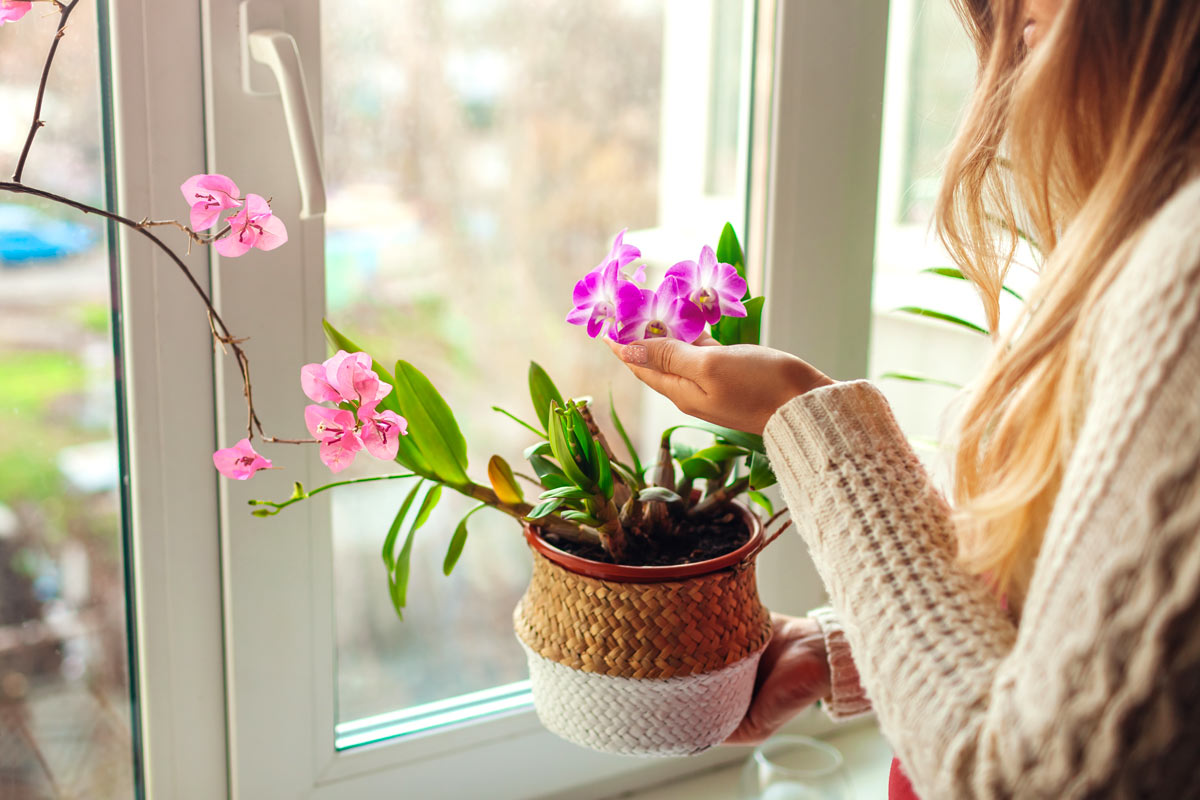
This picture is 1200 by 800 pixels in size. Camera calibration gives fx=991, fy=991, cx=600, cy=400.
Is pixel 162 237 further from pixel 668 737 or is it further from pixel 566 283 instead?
pixel 668 737

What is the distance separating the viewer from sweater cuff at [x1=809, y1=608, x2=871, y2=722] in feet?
2.91

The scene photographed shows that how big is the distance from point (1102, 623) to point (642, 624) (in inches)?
13.1

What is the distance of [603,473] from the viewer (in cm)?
74

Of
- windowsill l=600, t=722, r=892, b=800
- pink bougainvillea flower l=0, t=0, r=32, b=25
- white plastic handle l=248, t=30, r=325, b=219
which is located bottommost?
windowsill l=600, t=722, r=892, b=800

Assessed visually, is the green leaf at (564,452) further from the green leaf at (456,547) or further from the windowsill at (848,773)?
the windowsill at (848,773)

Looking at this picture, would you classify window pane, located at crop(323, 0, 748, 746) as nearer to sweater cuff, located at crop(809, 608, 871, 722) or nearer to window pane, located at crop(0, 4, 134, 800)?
window pane, located at crop(0, 4, 134, 800)

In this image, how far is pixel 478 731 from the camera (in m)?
1.05

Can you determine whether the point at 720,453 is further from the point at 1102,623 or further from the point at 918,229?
the point at 918,229

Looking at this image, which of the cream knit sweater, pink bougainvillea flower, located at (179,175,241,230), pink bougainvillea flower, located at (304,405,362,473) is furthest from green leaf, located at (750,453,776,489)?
pink bougainvillea flower, located at (179,175,241,230)

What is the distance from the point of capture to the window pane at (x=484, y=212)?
931mm

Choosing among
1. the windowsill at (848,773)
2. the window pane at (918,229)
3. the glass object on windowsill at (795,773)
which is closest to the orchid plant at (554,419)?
the glass object on windowsill at (795,773)

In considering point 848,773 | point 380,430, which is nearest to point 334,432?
point 380,430

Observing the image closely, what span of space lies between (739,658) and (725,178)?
59 cm

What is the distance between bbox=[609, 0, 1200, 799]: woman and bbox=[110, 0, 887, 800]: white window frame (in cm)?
33
